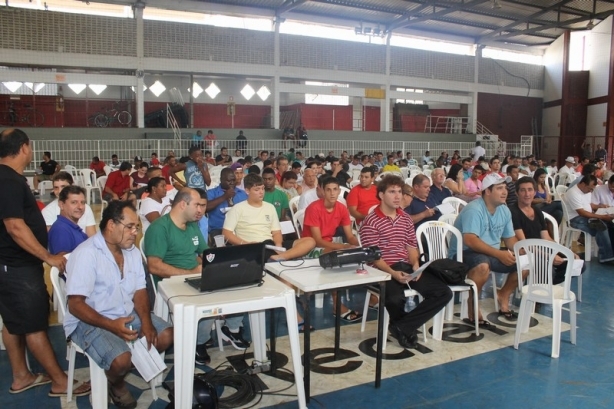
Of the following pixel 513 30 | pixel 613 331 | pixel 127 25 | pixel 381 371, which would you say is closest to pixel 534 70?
pixel 513 30

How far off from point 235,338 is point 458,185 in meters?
5.06

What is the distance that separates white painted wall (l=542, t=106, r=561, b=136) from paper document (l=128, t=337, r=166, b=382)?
26.1 meters

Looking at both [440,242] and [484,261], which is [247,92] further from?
[484,261]

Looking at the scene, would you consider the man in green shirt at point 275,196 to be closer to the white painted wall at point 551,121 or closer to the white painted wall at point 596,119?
the white painted wall at point 596,119

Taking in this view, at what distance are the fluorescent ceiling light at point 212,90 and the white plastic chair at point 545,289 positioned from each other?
2069cm

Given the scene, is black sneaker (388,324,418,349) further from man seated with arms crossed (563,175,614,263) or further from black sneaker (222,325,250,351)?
man seated with arms crossed (563,175,614,263)

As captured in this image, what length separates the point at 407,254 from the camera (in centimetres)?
438

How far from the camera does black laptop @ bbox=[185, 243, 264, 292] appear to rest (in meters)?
2.83

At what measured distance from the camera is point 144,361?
2891mm

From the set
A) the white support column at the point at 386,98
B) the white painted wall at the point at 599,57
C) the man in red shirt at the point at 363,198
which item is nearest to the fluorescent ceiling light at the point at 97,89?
the white support column at the point at 386,98

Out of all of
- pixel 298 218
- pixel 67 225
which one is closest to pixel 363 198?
pixel 298 218

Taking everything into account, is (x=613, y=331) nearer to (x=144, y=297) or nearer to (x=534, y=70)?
(x=144, y=297)

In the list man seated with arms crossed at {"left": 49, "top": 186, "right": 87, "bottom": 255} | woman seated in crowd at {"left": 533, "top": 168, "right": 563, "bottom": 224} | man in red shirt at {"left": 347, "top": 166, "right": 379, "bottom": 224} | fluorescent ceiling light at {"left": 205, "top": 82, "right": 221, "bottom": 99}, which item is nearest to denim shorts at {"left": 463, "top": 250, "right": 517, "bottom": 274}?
man in red shirt at {"left": 347, "top": 166, "right": 379, "bottom": 224}

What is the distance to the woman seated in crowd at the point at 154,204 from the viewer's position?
5324 mm
